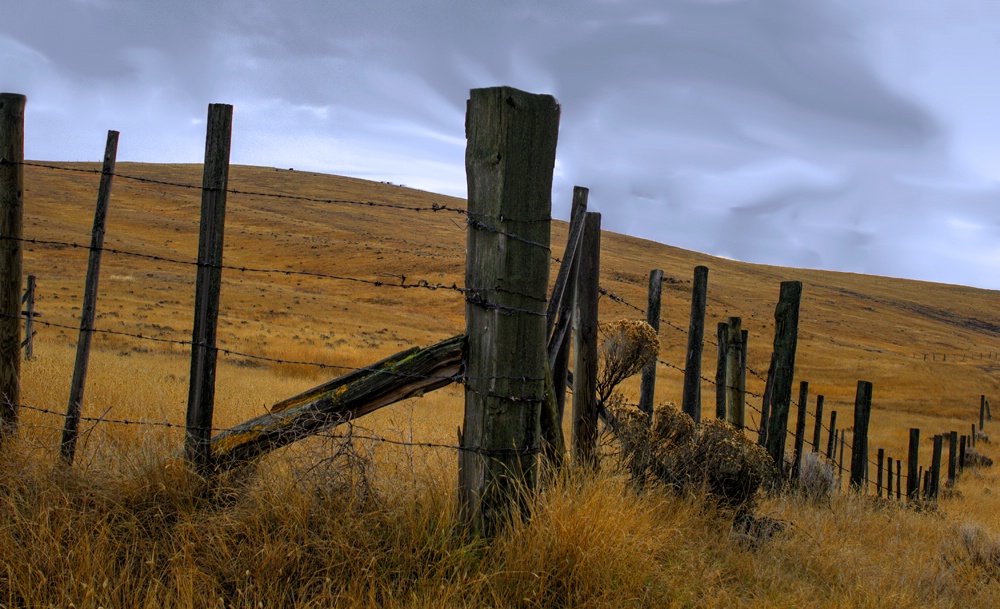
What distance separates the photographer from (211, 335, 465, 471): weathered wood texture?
3389mm

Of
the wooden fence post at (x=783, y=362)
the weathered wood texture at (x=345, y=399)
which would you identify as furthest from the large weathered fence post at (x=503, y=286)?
the wooden fence post at (x=783, y=362)

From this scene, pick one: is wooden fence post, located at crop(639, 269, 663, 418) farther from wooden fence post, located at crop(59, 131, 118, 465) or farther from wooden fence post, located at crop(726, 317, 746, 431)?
wooden fence post, located at crop(59, 131, 118, 465)

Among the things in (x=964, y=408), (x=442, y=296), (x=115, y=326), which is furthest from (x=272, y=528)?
(x=442, y=296)

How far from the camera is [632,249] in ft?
358

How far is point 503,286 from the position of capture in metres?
3.34

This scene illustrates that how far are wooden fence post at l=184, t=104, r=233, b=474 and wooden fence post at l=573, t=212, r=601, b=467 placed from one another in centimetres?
239

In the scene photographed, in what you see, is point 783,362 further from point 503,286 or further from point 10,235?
point 10,235

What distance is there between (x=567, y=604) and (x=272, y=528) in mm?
1387

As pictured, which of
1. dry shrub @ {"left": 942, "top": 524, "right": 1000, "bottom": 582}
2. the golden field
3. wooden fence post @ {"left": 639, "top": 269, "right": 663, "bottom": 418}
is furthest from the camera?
wooden fence post @ {"left": 639, "top": 269, "right": 663, "bottom": 418}

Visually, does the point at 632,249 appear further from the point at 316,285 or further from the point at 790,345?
the point at 790,345

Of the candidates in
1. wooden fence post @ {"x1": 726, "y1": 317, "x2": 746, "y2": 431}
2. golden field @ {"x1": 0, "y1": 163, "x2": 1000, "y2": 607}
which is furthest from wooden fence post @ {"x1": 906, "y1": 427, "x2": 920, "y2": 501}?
wooden fence post @ {"x1": 726, "y1": 317, "x2": 746, "y2": 431}

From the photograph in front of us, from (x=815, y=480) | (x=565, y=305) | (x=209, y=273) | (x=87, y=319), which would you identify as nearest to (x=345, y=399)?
(x=209, y=273)

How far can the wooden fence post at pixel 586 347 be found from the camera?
15.9 feet

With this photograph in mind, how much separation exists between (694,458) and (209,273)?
3.48 meters
